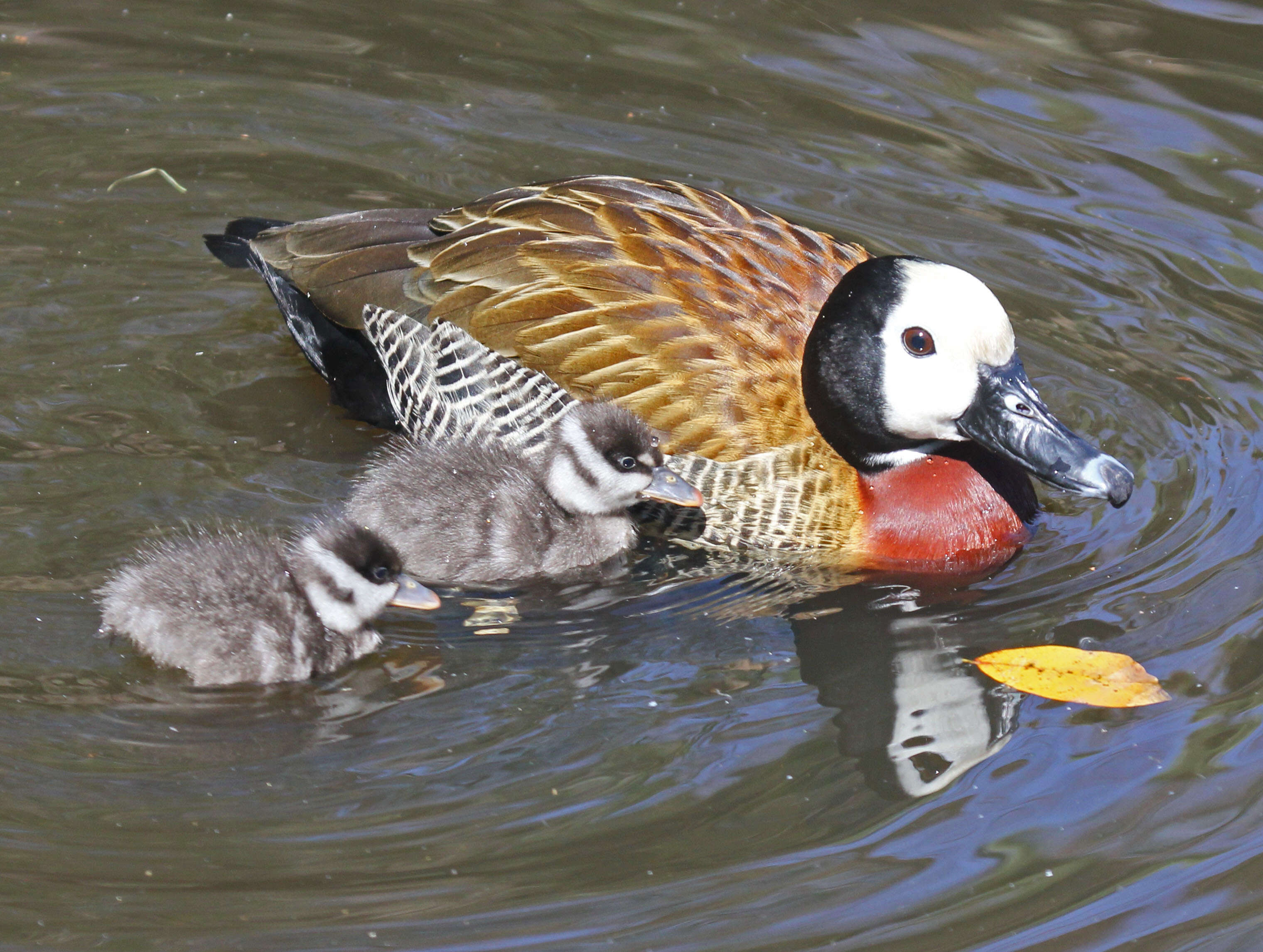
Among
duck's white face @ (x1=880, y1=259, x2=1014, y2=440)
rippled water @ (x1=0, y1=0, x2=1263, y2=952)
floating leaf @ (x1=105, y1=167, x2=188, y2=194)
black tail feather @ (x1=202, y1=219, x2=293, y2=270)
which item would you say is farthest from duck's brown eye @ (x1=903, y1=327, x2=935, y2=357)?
floating leaf @ (x1=105, y1=167, x2=188, y2=194)

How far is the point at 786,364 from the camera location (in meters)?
5.70

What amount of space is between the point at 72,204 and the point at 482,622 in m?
3.54

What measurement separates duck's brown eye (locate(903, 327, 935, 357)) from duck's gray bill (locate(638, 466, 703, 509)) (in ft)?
2.85

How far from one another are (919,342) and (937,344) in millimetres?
66

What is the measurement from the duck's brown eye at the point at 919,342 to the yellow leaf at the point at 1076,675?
3.41 ft

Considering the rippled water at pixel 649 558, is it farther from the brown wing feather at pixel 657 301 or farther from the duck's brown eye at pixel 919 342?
the duck's brown eye at pixel 919 342

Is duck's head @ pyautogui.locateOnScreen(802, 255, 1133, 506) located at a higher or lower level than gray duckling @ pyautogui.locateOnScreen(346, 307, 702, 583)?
higher

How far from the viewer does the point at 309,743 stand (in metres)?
4.58

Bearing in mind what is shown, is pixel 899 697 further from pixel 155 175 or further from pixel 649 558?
pixel 155 175

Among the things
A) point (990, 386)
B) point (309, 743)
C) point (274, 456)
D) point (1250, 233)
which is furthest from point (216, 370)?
point (1250, 233)

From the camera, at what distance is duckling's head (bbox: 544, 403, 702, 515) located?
548cm

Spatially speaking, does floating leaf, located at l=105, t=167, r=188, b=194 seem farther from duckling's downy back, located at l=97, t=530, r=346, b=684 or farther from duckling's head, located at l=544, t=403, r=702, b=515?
duckling's downy back, located at l=97, t=530, r=346, b=684

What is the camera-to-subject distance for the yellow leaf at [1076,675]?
16.0ft

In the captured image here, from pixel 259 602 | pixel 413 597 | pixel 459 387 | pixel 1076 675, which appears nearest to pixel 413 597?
pixel 413 597
